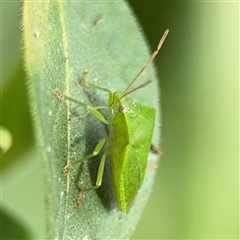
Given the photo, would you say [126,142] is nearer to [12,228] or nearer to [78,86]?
[78,86]

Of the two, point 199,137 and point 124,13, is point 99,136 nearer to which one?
point 124,13

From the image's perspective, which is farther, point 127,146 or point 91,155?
point 127,146

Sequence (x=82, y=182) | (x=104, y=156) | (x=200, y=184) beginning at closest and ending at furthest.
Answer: (x=82, y=182), (x=104, y=156), (x=200, y=184)

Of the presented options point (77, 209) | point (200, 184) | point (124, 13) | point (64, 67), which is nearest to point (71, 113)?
point (64, 67)

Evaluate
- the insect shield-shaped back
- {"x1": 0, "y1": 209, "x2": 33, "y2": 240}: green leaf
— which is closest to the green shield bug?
the insect shield-shaped back

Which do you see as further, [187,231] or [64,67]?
[187,231]

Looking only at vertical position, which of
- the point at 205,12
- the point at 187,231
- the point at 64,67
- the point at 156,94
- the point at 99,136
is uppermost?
the point at 64,67

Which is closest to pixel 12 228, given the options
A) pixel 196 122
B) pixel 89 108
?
pixel 89 108
